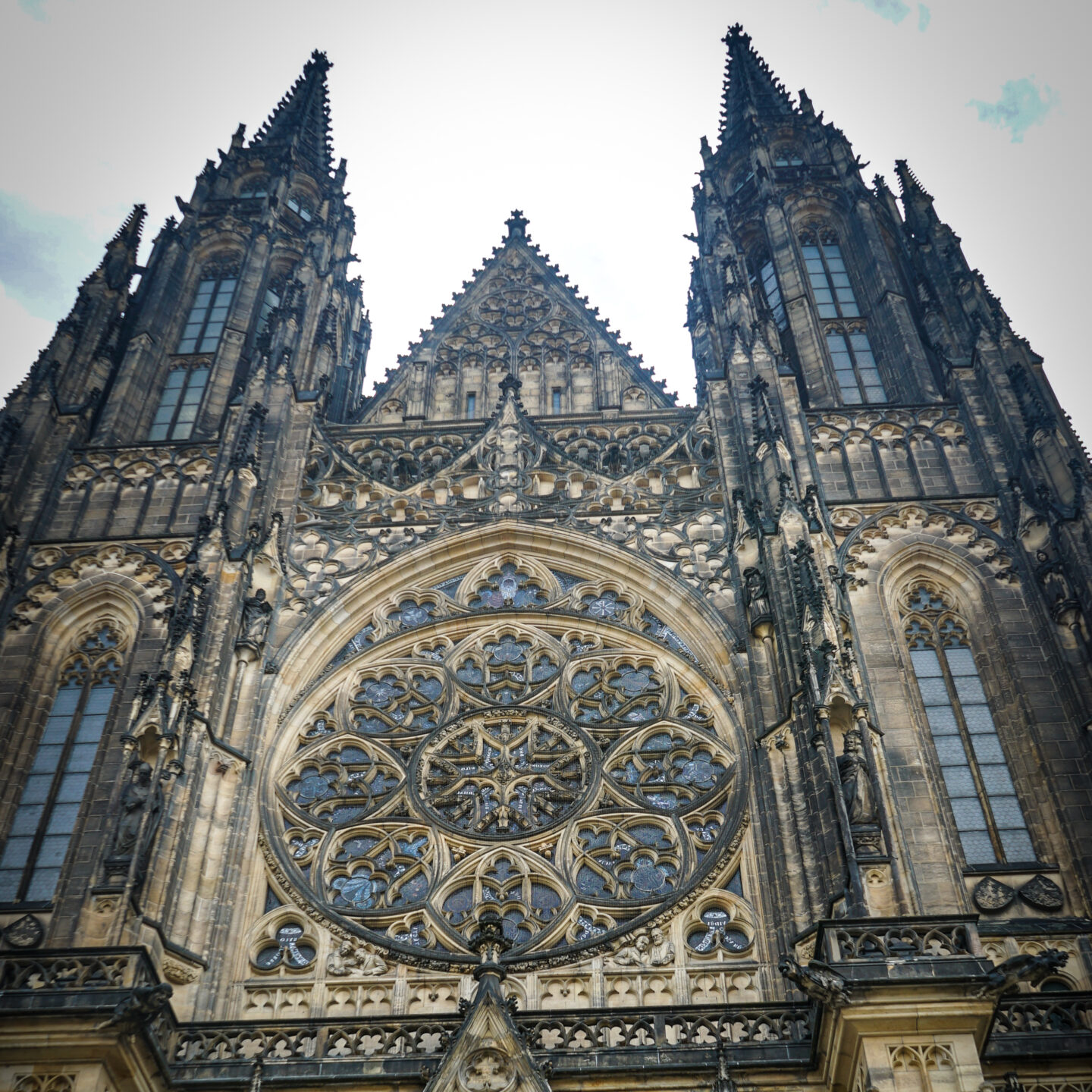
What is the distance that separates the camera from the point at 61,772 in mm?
18062

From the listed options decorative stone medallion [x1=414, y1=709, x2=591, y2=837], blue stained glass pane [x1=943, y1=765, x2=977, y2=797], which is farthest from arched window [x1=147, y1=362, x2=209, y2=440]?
blue stained glass pane [x1=943, y1=765, x2=977, y2=797]

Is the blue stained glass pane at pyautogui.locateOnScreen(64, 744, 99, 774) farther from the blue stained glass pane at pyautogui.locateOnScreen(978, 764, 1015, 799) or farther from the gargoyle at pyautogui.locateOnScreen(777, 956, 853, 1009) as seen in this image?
the blue stained glass pane at pyautogui.locateOnScreen(978, 764, 1015, 799)

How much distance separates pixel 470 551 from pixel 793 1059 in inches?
353

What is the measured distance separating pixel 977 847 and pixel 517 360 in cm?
1187

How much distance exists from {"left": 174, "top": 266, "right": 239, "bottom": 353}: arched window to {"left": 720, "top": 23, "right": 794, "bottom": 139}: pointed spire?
37.2ft

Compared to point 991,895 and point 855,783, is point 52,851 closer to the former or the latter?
point 855,783

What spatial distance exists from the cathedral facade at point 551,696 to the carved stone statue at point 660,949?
0.14 feet

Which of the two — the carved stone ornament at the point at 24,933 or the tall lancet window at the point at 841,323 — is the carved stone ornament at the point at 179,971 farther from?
the tall lancet window at the point at 841,323

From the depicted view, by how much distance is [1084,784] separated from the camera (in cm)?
1666

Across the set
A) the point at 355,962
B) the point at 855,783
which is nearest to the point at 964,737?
the point at 855,783

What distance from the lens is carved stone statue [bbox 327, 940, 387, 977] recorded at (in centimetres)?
1569

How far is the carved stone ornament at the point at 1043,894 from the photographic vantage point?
51.4 ft

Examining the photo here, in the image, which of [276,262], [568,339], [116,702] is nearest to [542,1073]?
[116,702]

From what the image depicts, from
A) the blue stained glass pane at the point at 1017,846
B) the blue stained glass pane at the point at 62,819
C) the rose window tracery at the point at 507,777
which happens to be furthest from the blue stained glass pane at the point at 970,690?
the blue stained glass pane at the point at 62,819
